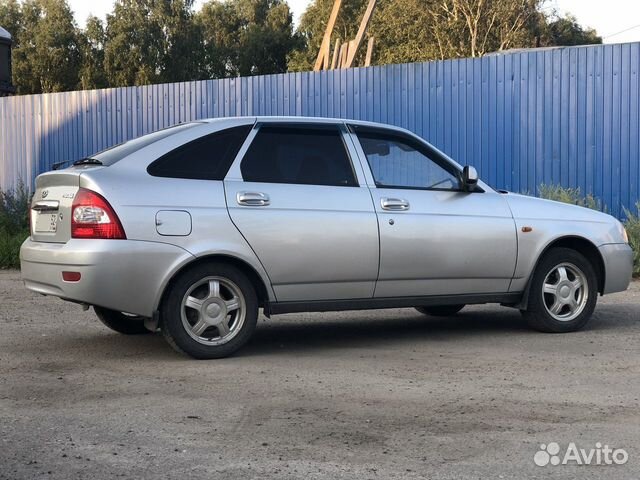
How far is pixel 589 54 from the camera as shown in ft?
44.5

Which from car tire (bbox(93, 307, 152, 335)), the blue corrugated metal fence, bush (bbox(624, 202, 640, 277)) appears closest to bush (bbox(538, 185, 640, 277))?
bush (bbox(624, 202, 640, 277))

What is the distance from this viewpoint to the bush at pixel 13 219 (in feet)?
50.7

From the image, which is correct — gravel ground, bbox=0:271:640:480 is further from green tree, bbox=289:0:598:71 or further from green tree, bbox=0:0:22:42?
Answer: green tree, bbox=0:0:22:42

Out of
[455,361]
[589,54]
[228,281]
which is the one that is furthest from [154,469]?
[589,54]

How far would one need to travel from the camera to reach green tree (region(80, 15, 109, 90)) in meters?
55.0

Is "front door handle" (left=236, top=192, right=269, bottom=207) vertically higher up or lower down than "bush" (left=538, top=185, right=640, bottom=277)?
higher up

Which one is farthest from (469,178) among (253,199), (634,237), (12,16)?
(12,16)

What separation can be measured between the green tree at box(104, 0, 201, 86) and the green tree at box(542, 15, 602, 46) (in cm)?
1929

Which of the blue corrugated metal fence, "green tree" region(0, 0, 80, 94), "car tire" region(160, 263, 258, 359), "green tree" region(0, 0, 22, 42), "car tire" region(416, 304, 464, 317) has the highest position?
"green tree" region(0, 0, 22, 42)

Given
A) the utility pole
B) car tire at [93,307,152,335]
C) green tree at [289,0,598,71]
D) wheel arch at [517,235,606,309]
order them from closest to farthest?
1. car tire at [93,307,152,335]
2. wheel arch at [517,235,606,309]
3. the utility pole
4. green tree at [289,0,598,71]

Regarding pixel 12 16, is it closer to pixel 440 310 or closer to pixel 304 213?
pixel 440 310

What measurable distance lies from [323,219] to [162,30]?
51.9 meters

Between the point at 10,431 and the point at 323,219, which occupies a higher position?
the point at 323,219

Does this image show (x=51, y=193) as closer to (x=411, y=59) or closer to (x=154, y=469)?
(x=154, y=469)
